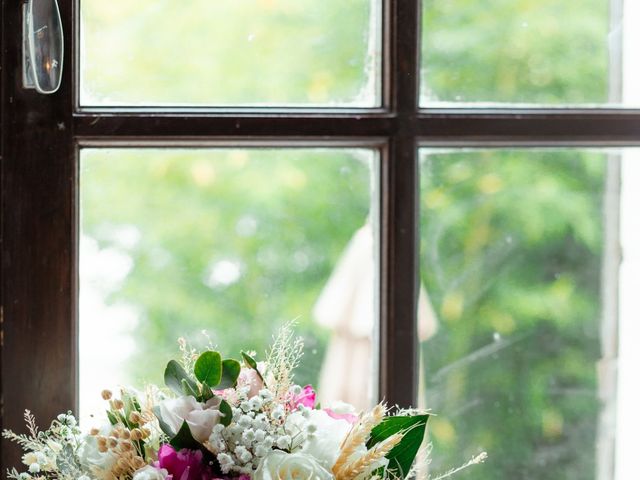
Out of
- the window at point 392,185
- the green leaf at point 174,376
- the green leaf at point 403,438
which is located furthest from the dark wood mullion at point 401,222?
the green leaf at point 174,376

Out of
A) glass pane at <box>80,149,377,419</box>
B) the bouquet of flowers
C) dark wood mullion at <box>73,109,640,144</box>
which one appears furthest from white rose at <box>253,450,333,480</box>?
dark wood mullion at <box>73,109,640,144</box>

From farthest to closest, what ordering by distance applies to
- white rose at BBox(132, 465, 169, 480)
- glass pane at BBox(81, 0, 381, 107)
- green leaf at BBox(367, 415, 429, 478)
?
glass pane at BBox(81, 0, 381, 107)
green leaf at BBox(367, 415, 429, 478)
white rose at BBox(132, 465, 169, 480)

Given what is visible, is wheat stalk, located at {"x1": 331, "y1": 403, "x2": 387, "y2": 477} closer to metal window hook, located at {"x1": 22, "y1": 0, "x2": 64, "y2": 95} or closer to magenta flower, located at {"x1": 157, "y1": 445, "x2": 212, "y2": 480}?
magenta flower, located at {"x1": 157, "y1": 445, "x2": 212, "y2": 480}

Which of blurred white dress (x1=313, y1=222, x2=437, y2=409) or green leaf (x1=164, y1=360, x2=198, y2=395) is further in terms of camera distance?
blurred white dress (x1=313, y1=222, x2=437, y2=409)

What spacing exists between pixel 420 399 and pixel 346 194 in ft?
0.98

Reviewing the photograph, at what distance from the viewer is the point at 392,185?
114cm

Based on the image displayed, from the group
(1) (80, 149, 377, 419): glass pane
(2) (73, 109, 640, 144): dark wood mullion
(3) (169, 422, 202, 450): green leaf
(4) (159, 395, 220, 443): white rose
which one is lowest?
(3) (169, 422, 202, 450): green leaf

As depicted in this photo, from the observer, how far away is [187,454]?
80 centimetres

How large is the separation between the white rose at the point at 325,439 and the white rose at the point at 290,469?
2cm

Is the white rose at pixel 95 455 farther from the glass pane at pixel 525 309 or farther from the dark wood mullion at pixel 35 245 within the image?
the glass pane at pixel 525 309

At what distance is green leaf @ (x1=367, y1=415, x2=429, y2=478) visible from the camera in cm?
87

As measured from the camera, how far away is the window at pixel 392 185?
1081 millimetres

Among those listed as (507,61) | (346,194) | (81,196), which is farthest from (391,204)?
(81,196)

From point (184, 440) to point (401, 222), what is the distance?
45 cm
